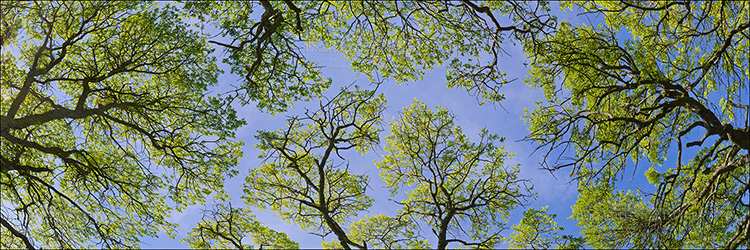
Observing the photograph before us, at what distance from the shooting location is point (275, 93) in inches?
401

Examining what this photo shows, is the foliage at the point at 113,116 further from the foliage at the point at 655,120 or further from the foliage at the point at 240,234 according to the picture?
the foliage at the point at 655,120

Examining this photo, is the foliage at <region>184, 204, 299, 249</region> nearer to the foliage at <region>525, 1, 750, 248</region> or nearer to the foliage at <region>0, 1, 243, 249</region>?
the foliage at <region>0, 1, 243, 249</region>

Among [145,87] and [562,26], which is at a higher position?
[562,26]

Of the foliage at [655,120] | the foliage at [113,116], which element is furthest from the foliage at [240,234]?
the foliage at [655,120]

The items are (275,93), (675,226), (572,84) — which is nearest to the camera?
(675,226)

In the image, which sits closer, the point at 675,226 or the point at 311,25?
the point at 675,226

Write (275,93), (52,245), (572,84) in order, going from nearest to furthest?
(275,93), (572,84), (52,245)

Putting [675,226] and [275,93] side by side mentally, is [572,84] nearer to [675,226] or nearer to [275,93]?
[675,226]

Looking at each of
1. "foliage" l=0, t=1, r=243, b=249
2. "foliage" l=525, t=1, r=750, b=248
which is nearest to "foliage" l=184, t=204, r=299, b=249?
"foliage" l=0, t=1, r=243, b=249

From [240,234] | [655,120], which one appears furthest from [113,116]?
[655,120]

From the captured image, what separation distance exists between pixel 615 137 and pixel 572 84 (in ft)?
5.33

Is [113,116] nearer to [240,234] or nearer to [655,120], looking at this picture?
[240,234]

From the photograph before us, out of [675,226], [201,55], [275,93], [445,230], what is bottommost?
[675,226]

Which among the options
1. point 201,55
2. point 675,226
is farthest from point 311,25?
point 675,226
